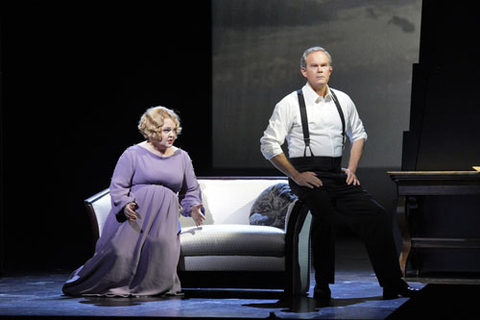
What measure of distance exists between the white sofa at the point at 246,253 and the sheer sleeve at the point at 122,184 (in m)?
0.18

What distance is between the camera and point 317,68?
14.1 feet

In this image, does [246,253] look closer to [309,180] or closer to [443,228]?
[309,180]

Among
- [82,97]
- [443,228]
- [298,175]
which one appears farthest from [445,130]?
[82,97]

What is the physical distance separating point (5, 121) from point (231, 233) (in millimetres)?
4112

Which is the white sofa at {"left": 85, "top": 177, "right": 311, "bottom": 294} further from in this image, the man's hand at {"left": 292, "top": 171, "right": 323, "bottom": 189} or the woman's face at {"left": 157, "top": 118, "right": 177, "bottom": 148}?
the woman's face at {"left": 157, "top": 118, "right": 177, "bottom": 148}

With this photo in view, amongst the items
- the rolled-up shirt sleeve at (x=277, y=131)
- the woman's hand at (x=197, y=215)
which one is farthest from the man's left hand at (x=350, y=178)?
the woman's hand at (x=197, y=215)

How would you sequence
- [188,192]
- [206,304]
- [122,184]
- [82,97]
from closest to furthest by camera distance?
[206,304] → [122,184] → [188,192] → [82,97]

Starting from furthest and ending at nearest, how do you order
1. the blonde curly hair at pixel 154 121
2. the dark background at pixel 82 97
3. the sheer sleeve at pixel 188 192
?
the dark background at pixel 82 97, the sheer sleeve at pixel 188 192, the blonde curly hair at pixel 154 121

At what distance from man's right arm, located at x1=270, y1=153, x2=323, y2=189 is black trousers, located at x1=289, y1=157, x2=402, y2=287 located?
3 centimetres

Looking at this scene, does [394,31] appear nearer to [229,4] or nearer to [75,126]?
[229,4]

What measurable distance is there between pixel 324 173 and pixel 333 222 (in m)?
0.29

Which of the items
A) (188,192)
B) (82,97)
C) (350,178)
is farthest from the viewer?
(82,97)

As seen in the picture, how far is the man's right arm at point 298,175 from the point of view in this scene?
4.22m

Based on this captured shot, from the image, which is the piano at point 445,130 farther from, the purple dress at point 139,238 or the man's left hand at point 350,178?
the purple dress at point 139,238
